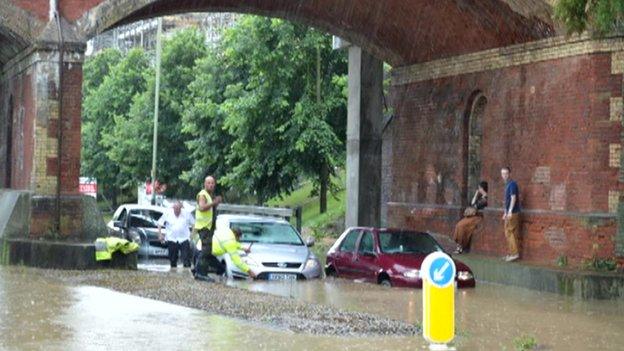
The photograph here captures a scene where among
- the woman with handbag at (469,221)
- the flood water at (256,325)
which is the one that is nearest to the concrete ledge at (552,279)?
the flood water at (256,325)

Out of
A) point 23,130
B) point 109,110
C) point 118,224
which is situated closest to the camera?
point 23,130

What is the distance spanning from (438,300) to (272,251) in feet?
44.5

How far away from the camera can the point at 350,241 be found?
2547 cm

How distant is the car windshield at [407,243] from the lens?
79.9 feet

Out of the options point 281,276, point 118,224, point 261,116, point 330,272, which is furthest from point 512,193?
point 261,116

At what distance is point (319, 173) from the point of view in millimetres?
49938

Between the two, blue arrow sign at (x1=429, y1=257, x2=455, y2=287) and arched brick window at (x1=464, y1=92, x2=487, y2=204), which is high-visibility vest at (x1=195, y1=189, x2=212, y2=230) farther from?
blue arrow sign at (x1=429, y1=257, x2=455, y2=287)

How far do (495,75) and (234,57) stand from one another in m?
23.7

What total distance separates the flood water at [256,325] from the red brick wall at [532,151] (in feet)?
9.42

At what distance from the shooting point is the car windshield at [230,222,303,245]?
25094mm

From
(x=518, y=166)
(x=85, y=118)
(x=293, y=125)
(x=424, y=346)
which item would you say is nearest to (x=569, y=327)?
(x=424, y=346)

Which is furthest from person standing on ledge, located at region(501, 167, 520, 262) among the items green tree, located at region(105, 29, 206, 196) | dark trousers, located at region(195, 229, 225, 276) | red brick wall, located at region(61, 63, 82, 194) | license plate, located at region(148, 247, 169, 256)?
green tree, located at region(105, 29, 206, 196)

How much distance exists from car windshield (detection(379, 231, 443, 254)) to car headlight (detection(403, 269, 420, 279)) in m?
1.19

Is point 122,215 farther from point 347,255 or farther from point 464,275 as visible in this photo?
point 464,275
